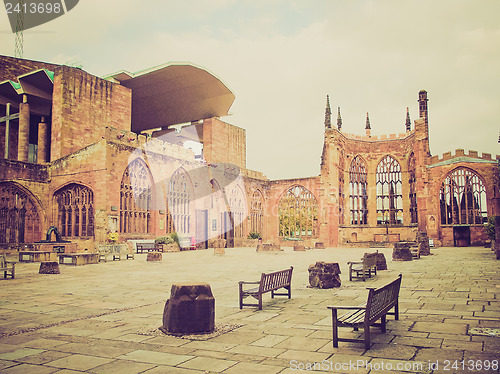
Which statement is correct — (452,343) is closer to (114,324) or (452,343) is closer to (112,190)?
(114,324)

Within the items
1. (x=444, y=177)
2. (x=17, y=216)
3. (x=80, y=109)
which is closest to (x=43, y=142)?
(x=80, y=109)

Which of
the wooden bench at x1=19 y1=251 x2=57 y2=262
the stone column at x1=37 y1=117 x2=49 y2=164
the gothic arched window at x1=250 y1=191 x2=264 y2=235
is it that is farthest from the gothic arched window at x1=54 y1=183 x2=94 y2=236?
the gothic arched window at x1=250 y1=191 x2=264 y2=235

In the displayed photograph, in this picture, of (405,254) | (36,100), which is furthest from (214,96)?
(405,254)

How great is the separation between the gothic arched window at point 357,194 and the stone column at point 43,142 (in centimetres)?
2854

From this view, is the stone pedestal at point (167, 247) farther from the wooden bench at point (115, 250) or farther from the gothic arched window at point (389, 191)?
the gothic arched window at point (389, 191)

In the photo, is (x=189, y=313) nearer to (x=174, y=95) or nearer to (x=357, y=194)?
(x=174, y=95)

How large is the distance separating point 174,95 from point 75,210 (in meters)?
16.6

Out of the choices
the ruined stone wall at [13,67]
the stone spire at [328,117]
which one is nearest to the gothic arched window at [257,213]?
the stone spire at [328,117]

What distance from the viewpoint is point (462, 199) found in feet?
117

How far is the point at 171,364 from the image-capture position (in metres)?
4.25

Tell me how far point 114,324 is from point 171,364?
7.63 feet

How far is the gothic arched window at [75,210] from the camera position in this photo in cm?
2250

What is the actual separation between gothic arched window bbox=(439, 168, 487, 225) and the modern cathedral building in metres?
0.09

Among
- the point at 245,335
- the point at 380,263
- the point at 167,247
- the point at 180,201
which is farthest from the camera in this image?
the point at 180,201
